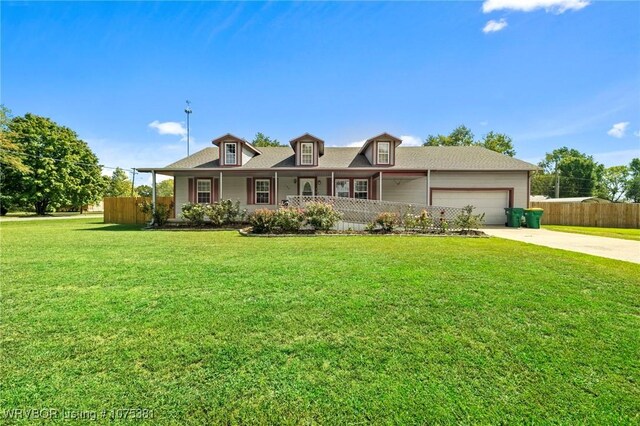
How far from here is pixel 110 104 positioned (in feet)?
62.1

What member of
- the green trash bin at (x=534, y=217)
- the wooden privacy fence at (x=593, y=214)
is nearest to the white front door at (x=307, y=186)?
the green trash bin at (x=534, y=217)

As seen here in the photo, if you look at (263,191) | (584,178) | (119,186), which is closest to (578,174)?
(584,178)

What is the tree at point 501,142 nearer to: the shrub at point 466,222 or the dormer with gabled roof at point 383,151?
the dormer with gabled roof at point 383,151

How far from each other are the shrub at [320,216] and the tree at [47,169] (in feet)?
104

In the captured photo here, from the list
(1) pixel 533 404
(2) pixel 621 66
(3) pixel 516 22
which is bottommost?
(1) pixel 533 404

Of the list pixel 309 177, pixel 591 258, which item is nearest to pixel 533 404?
pixel 591 258

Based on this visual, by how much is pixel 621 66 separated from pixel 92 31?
21478mm

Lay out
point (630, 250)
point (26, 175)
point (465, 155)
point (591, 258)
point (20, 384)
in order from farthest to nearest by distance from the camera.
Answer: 1. point (26, 175)
2. point (465, 155)
3. point (630, 250)
4. point (591, 258)
5. point (20, 384)

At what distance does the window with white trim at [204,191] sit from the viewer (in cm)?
1698

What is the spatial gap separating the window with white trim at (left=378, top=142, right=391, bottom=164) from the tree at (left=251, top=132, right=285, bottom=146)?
2233cm

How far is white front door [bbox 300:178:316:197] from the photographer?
17.0 metres

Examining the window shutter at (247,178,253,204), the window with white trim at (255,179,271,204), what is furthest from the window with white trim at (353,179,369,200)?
the window shutter at (247,178,253,204)

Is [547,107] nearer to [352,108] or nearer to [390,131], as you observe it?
[390,131]

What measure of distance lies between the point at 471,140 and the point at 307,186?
83.0ft
